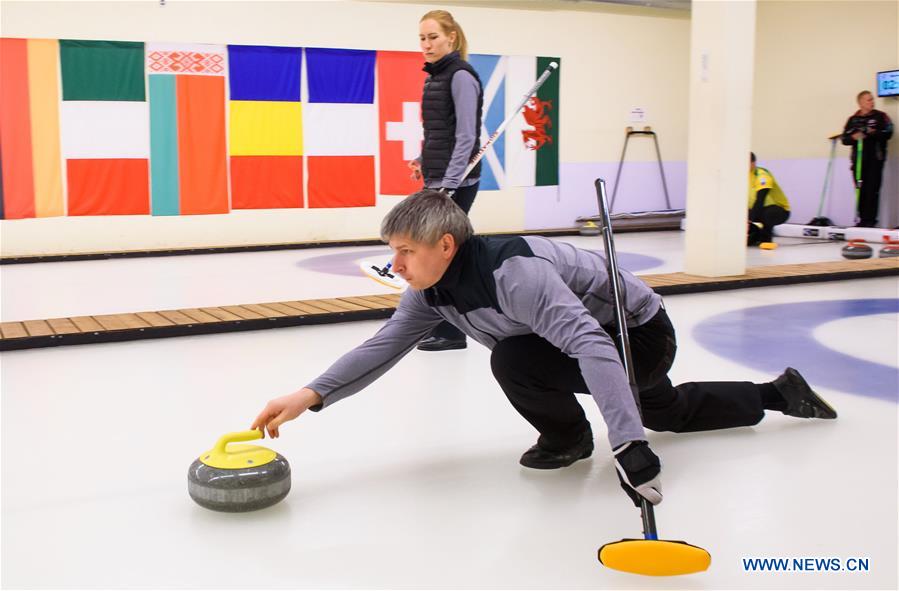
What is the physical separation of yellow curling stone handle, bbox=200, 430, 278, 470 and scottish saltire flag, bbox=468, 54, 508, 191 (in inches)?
295

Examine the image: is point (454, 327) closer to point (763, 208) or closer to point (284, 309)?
point (284, 309)

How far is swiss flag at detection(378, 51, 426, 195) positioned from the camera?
29.8ft

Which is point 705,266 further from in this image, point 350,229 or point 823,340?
point 350,229

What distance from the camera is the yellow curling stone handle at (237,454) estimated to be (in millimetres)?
2031

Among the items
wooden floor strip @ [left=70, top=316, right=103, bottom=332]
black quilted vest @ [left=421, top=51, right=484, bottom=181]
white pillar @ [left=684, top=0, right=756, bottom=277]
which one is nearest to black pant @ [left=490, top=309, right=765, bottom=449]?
black quilted vest @ [left=421, top=51, right=484, bottom=181]

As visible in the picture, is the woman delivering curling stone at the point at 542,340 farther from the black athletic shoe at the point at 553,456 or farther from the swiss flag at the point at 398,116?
the swiss flag at the point at 398,116

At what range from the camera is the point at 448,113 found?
3.98 meters

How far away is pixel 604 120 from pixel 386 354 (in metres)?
8.58

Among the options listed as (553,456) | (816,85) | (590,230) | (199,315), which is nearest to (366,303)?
(199,315)

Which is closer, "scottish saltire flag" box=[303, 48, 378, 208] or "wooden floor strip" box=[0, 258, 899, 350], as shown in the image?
"wooden floor strip" box=[0, 258, 899, 350]

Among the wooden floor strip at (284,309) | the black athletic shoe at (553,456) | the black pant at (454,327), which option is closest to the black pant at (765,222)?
the black pant at (454,327)

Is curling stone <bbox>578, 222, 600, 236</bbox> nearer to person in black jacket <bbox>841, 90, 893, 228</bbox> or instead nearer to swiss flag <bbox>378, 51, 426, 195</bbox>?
swiss flag <bbox>378, 51, 426, 195</bbox>

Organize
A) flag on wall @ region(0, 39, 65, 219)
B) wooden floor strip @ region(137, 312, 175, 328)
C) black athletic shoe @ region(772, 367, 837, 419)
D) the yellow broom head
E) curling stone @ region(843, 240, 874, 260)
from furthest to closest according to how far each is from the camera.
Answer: flag on wall @ region(0, 39, 65, 219) < curling stone @ region(843, 240, 874, 260) < wooden floor strip @ region(137, 312, 175, 328) < black athletic shoe @ region(772, 367, 837, 419) < the yellow broom head

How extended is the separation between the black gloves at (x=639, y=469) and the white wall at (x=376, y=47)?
7.32 meters
